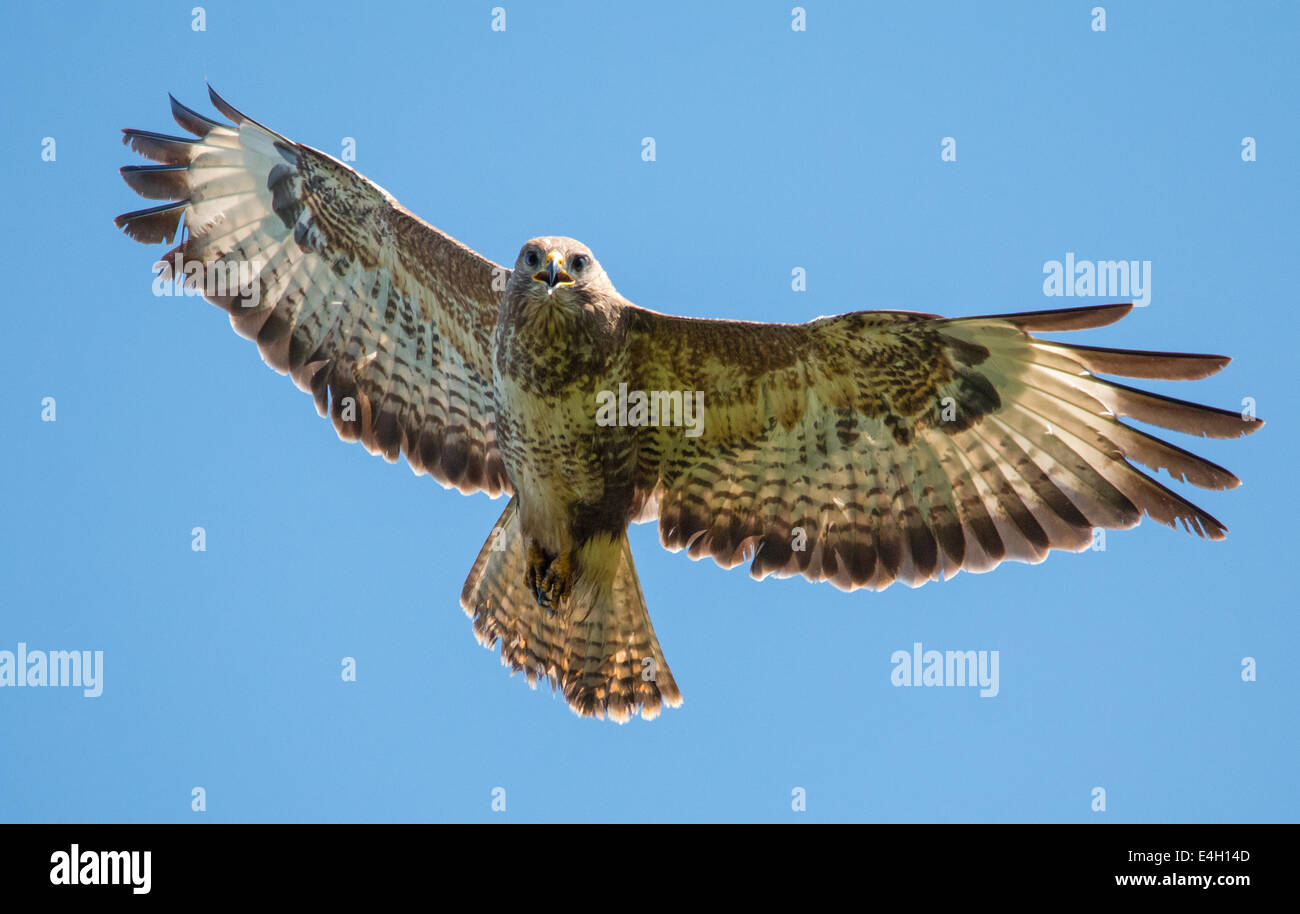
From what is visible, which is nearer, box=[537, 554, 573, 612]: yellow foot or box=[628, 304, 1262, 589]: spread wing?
box=[628, 304, 1262, 589]: spread wing

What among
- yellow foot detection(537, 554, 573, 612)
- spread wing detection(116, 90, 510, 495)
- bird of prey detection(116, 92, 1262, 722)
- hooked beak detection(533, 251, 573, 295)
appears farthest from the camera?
spread wing detection(116, 90, 510, 495)

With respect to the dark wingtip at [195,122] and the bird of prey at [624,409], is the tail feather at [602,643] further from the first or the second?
the dark wingtip at [195,122]

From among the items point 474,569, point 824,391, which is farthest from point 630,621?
point 824,391

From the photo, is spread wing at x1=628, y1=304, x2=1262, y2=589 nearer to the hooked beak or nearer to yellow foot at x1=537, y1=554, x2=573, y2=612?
the hooked beak

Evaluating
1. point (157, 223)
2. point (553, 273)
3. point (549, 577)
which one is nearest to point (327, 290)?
point (157, 223)

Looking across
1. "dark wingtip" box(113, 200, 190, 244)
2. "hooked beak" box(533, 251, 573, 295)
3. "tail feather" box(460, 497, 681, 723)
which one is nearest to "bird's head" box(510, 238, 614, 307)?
"hooked beak" box(533, 251, 573, 295)

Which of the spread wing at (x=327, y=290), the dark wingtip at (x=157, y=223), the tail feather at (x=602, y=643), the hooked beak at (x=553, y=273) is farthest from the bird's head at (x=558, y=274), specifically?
the dark wingtip at (x=157, y=223)
